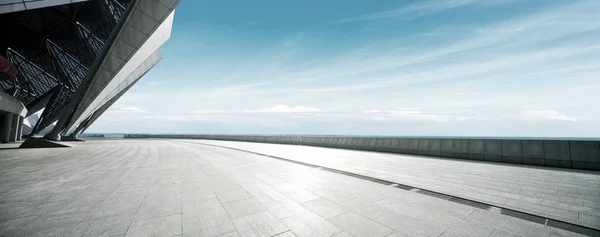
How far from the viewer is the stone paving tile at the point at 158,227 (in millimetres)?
3510

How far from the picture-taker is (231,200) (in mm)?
5152

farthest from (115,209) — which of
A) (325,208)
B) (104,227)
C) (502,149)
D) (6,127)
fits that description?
(6,127)

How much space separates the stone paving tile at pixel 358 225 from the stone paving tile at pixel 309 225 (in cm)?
17

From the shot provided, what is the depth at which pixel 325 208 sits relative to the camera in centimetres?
468

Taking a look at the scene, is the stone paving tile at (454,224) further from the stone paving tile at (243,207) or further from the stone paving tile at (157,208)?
the stone paving tile at (157,208)

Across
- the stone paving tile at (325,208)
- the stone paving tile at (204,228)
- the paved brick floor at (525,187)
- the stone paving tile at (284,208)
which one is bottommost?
the stone paving tile at (204,228)

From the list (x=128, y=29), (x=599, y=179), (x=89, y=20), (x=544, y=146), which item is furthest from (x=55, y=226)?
(x=89, y=20)

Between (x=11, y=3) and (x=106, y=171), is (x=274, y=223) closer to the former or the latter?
(x=106, y=171)

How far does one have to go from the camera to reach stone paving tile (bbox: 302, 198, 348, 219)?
14.4 ft

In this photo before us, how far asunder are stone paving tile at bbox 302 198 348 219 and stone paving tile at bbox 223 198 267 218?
1008 millimetres

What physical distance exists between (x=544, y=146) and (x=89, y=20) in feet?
133

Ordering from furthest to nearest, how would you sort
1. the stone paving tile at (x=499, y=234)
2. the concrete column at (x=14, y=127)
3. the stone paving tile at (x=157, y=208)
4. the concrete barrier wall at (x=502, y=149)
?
the concrete column at (x=14, y=127), the concrete barrier wall at (x=502, y=149), the stone paving tile at (x=157, y=208), the stone paving tile at (x=499, y=234)

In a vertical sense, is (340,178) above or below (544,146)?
below

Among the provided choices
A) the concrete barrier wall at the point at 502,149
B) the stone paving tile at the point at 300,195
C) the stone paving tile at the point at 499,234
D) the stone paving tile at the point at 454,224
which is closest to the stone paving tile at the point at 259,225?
the stone paving tile at the point at 300,195
